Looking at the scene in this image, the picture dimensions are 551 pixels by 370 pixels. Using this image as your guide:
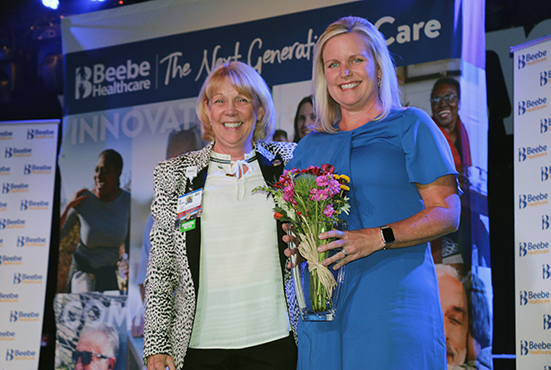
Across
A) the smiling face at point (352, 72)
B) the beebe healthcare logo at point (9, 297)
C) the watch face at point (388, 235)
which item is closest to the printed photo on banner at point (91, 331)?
the beebe healthcare logo at point (9, 297)

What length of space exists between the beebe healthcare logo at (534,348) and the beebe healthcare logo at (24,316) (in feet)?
13.9

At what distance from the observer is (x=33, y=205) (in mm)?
5289

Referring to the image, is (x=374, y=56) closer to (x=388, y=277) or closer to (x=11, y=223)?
(x=388, y=277)

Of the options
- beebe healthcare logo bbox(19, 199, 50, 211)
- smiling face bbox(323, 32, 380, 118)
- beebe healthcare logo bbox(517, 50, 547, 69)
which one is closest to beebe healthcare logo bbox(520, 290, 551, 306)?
beebe healthcare logo bbox(517, 50, 547, 69)

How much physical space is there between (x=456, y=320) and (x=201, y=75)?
2993 millimetres

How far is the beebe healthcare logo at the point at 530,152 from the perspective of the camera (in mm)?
3643

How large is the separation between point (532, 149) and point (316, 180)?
2.73 meters

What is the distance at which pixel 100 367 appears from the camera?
4734 mm

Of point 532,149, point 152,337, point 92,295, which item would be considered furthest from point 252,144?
point 92,295

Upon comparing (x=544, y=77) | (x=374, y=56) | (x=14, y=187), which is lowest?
(x=14, y=187)

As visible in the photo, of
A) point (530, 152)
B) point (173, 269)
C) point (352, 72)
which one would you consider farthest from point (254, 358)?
point (530, 152)

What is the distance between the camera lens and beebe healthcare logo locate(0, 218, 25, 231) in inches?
207

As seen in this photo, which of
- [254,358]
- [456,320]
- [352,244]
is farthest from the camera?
[456,320]

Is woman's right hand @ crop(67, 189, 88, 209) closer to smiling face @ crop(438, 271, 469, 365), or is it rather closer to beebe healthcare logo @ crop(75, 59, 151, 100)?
beebe healthcare logo @ crop(75, 59, 151, 100)
